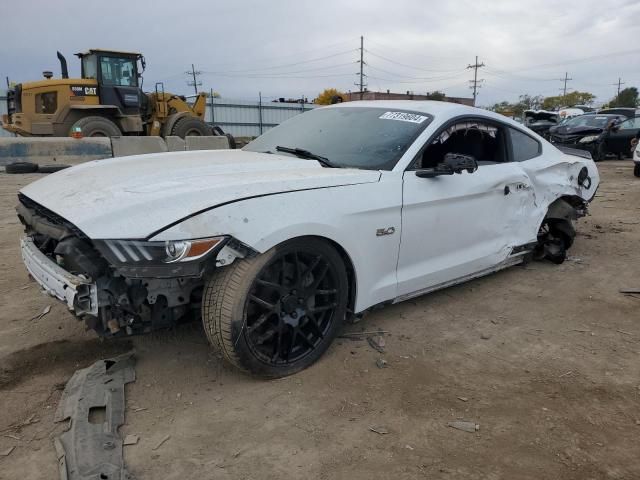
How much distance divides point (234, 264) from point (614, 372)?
7.70ft

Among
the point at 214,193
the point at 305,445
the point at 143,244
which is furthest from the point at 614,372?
the point at 143,244

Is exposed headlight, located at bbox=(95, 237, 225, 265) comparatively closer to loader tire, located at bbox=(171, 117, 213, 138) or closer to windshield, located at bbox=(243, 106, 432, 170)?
windshield, located at bbox=(243, 106, 432, 170)

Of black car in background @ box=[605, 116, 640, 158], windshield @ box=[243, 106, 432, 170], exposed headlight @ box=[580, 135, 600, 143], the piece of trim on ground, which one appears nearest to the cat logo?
windshield @ box=[243, 106, 432, 170]

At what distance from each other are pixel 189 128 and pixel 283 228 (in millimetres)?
13633

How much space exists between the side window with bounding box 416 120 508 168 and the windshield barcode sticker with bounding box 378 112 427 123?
20 cm

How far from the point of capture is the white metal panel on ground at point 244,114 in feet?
99.8

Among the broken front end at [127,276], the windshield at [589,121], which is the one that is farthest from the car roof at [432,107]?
the windshield at [589,121]

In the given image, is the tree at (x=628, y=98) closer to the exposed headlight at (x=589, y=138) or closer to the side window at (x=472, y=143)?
the exposed headlight at (x=589, y=138)

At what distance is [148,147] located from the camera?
12.9m

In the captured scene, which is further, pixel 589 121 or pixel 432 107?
pixel 589 121

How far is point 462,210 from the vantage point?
3764mm

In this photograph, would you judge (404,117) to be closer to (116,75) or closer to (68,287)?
(68,287)

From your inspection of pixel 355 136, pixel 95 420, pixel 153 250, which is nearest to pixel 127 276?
pixel 153 250

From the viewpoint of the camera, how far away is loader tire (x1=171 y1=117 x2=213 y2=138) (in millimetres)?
15258
